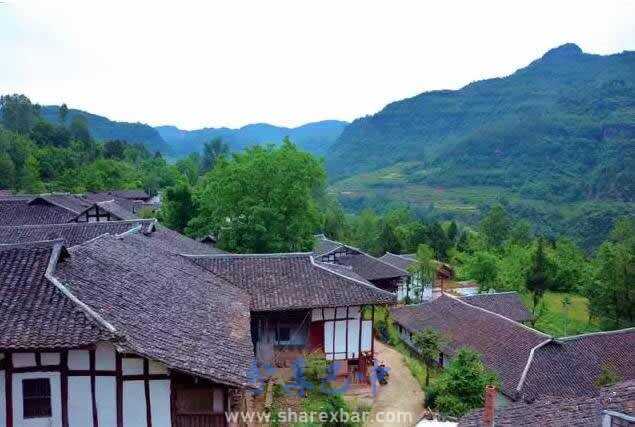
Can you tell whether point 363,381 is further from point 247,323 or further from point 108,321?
point 108,321

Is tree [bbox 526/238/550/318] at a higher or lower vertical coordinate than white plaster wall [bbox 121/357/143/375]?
lower

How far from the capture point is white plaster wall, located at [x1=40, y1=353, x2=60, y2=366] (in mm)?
10859

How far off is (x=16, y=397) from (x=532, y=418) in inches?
457

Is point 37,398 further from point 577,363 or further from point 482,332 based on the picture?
point 577,363

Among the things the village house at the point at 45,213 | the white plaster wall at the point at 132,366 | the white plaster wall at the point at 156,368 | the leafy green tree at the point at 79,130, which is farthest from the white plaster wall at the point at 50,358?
the leafy green tree at the point at 79,130

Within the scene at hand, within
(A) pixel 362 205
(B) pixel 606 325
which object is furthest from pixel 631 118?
(B) pixel 606 325

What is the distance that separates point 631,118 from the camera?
496 ft

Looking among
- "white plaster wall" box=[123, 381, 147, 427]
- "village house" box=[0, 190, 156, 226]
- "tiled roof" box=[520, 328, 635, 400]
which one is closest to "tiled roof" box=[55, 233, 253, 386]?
Answer: "white plaster wall" box=[123, 381, 147, 427]

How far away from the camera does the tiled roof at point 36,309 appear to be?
999 cm

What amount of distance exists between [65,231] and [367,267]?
90.2 ft

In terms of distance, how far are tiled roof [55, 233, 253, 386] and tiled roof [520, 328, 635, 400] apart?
14961 mm

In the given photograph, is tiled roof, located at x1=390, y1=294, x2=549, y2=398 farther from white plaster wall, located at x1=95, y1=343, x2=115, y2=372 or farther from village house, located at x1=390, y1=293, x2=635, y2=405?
white plaster wall, located at x1=95, y1=343, x2=115, y2=372

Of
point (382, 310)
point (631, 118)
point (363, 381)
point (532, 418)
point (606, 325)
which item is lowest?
point (606, 325)

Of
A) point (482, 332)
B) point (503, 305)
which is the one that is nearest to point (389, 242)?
point (503, 305)
